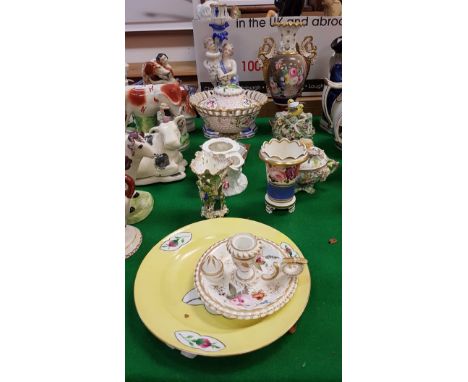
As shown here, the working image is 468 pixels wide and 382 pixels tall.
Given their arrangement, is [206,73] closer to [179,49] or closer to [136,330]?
[179,49]

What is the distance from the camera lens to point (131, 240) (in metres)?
1.16

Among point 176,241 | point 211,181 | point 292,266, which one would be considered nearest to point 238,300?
point 292,266

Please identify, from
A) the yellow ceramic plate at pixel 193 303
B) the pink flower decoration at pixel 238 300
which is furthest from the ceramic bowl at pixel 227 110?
the pink flower decoration at pixel 238 300

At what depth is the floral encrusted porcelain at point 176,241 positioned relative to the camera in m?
1.09

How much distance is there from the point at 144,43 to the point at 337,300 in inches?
77.8

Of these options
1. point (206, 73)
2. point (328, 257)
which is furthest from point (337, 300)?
point (206, 73)

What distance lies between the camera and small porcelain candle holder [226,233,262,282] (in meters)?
0.89

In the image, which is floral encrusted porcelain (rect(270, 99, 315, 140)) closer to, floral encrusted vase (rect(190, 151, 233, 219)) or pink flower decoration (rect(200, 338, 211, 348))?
floral encrusted vase (rect(190, 151, 233, 219))

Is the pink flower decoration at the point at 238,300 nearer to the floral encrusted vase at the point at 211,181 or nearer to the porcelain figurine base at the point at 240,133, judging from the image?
the floral encrusted vase at the point at 211,181

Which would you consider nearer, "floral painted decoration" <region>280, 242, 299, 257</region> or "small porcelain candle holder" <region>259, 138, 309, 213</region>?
"floral painted decoration" <region>280, 242, 299, 257</region>

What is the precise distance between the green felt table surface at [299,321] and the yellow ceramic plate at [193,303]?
65 mm

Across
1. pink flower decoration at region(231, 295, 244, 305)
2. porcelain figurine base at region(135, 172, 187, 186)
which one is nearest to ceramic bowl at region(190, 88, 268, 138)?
porcelain figurine base at region(135, 172, 187, 186)

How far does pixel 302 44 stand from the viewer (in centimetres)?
184

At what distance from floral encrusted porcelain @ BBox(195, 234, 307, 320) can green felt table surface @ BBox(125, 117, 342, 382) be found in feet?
0.33
